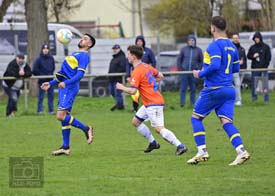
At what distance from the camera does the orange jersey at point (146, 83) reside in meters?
13.4

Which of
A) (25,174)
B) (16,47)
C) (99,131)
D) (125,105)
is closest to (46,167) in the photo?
(25,174)

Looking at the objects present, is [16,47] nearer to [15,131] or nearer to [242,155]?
[15,131]

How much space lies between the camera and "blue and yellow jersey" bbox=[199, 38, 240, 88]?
12.0 metres

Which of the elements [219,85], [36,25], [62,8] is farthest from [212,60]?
[62,8]

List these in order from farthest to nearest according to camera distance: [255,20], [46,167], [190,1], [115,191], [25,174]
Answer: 1. [255,20]
2. [190,1]
3. [46,167]
4. [25,174]
5. [115,191]

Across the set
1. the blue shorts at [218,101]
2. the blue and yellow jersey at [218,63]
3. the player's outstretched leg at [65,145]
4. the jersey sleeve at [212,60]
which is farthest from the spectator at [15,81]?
the jersey sleeve at [212,60]

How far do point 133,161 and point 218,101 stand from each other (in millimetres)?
1569

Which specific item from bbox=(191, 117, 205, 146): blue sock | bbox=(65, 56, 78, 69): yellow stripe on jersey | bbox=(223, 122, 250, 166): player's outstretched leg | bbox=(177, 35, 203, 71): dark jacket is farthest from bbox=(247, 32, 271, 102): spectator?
bbox=(223, 122, 250, 166): player's outstretched leg

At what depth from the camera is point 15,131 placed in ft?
60.8

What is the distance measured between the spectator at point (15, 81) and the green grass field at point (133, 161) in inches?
46.0

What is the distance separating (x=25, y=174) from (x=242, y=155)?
2.90 m

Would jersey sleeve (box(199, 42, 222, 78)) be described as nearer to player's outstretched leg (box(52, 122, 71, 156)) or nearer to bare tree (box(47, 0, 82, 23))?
player's outstretched leg (box(52, 122, 71, 156))

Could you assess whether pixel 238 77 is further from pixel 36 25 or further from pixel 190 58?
pixel 36 25

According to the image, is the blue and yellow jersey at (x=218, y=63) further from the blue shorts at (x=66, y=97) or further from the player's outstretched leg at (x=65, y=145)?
the player's outstretched leg at (x=65, y=145)
